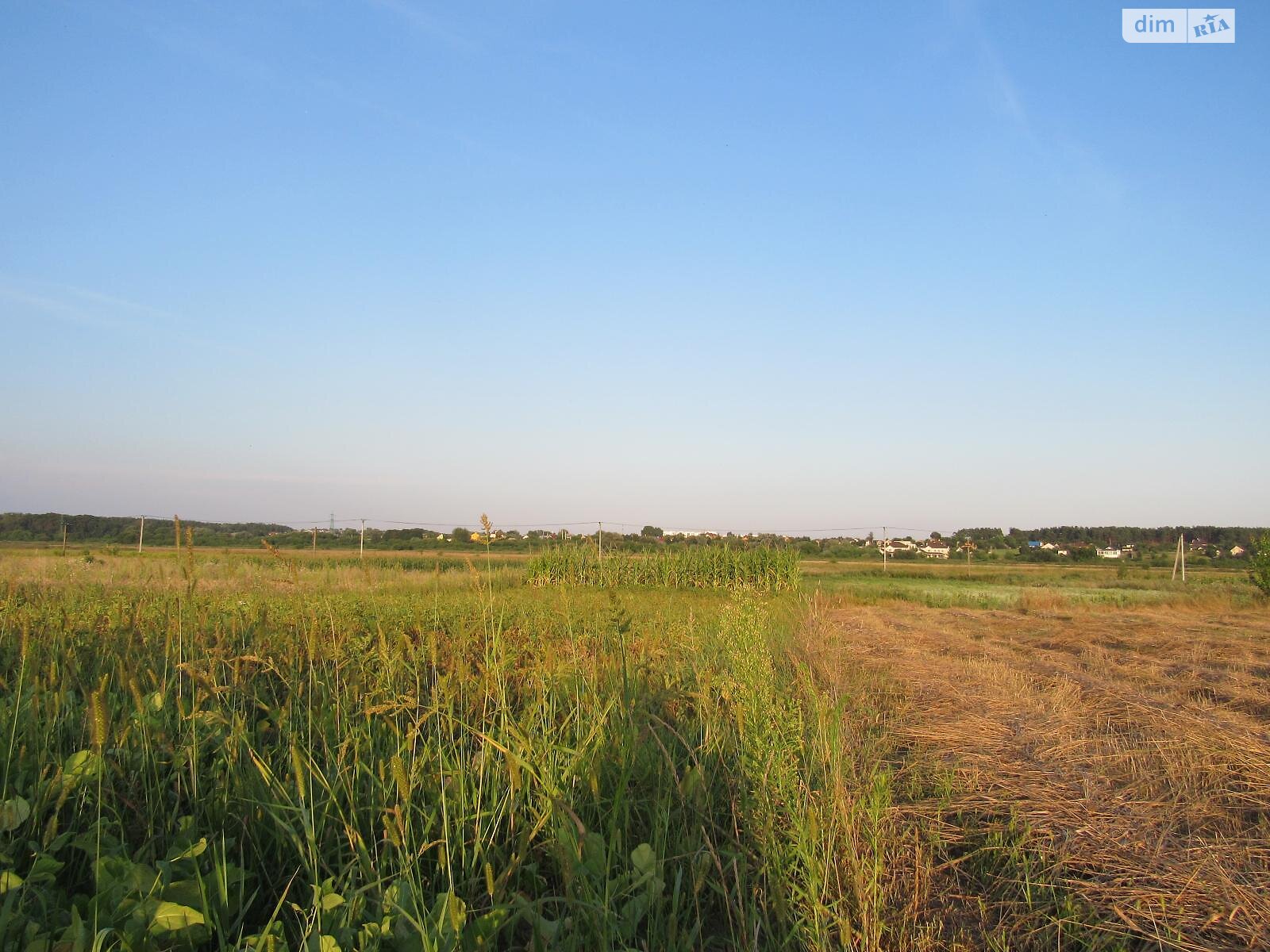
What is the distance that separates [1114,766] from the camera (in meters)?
3.60

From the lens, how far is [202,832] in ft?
7.88

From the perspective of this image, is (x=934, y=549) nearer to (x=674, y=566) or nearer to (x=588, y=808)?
(x=674, y=566)

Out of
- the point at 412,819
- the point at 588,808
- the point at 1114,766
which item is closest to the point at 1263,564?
the point at 1114,766

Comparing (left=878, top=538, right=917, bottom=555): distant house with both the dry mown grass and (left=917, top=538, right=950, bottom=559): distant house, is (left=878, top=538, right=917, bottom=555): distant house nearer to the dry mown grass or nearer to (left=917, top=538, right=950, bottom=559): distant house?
(left=917, top=538, right=950, bottom=559): distant house

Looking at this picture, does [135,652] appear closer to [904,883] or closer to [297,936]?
[297,936]

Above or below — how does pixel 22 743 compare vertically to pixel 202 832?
above

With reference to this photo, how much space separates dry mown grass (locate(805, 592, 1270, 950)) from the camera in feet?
7.74

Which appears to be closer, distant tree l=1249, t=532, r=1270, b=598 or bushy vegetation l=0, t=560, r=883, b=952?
bushy vegetation l=0, t=560, r=883, b=952

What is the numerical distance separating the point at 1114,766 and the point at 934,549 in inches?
1822

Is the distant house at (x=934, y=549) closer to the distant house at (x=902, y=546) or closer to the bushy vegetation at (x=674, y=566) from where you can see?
the distant house at (x=902, y=546)

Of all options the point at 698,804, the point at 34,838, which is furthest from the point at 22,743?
the point at 698,804

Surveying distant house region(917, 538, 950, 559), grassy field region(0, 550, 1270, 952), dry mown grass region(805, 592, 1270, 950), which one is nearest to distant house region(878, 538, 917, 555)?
distant house region(917, 538, 950, 559)

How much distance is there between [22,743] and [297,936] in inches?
59.1

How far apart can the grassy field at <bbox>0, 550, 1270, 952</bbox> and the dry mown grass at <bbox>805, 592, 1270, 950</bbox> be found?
0.06ft
